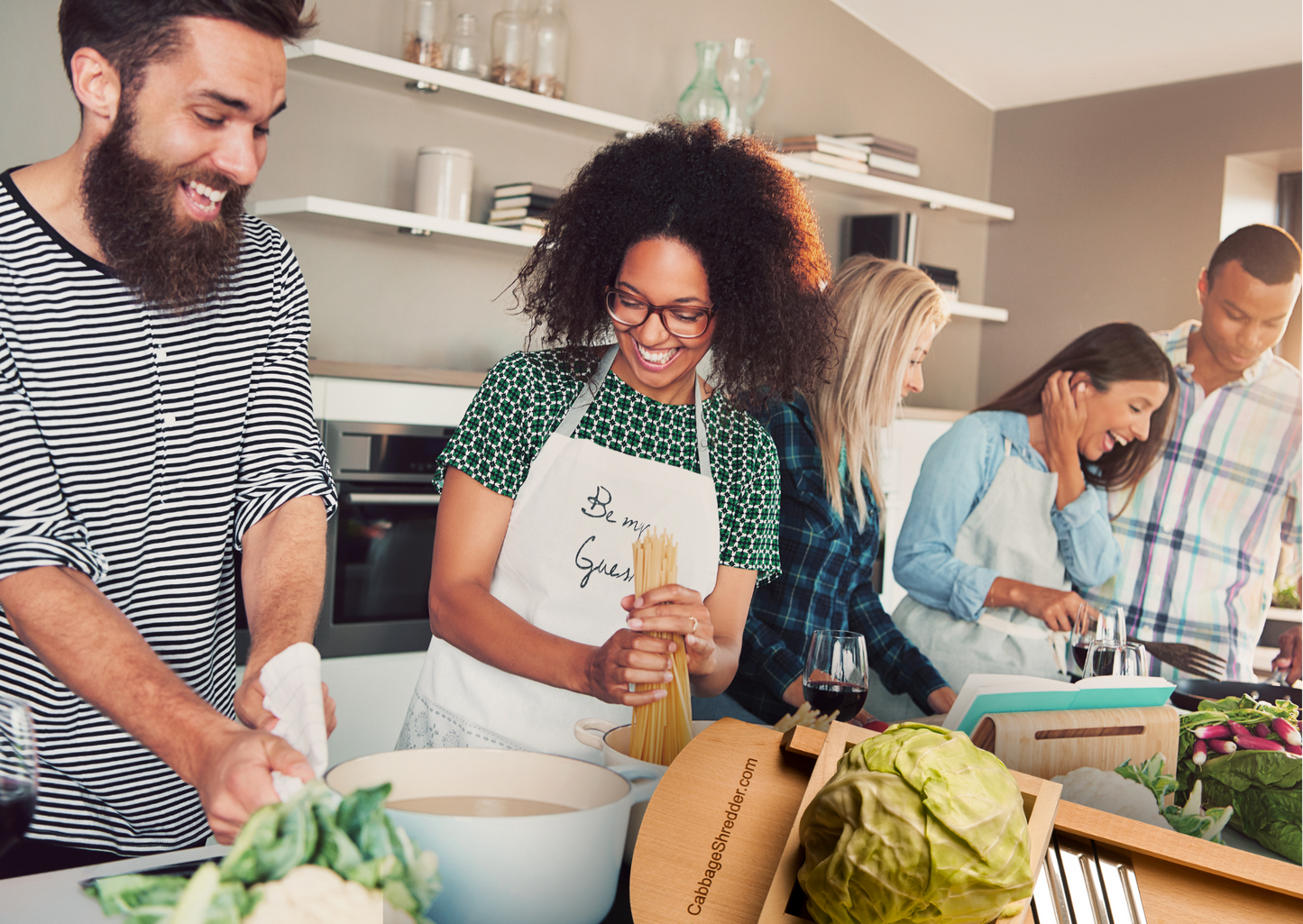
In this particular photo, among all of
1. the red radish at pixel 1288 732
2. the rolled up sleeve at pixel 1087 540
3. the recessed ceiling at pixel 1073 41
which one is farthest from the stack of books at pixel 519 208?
the red radish at pixel 1288 732

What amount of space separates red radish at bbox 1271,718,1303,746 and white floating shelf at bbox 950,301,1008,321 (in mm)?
657

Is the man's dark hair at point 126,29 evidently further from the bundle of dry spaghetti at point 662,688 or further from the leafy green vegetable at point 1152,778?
the leafy green vegetable at point 1152,778

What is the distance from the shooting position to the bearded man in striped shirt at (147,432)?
86 cm

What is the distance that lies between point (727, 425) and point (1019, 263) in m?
0.57

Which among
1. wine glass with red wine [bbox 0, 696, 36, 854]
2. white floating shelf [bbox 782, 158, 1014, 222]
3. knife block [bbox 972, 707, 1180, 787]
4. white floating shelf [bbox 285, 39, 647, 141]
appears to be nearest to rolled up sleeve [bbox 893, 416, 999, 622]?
knife block [bbox 972, 707, 1180, 787]

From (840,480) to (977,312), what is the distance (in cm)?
33

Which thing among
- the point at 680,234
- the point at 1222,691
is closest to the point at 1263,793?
the point at 1222,691

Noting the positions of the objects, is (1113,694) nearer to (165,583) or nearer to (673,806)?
(673,806)

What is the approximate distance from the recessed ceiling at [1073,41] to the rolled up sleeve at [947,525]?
1.65ft

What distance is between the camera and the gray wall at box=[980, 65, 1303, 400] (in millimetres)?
1418

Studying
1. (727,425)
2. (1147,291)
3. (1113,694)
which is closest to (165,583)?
(727,425)

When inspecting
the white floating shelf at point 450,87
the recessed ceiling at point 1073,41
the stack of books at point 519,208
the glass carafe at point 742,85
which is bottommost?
the stack of books at point 519,208

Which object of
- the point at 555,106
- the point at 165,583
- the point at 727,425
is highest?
the point at 555,106

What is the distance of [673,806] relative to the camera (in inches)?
35.8
